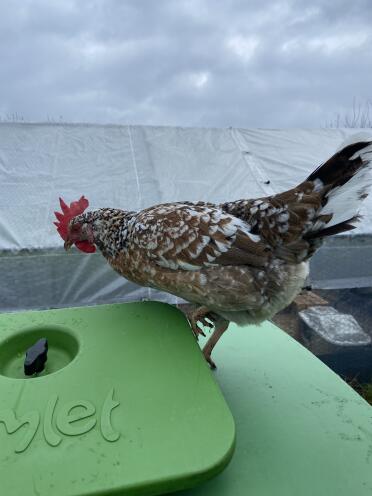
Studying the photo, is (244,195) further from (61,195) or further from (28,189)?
(28,189)

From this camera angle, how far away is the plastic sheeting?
3201 millimetres

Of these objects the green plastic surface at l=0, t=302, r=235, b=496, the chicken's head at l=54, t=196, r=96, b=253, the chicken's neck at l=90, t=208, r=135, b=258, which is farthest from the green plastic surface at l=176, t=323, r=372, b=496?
the chicken's head at l=54, t=196, r=96, b=253

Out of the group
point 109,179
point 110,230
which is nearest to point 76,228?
point 110,230

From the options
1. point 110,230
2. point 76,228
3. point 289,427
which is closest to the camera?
point 289,427

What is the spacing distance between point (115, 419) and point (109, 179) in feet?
10.3

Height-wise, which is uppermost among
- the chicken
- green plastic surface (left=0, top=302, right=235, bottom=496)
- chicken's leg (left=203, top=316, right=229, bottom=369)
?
the chicken

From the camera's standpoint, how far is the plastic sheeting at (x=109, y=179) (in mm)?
3201

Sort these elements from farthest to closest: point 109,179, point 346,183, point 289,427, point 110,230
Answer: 1. point 109,179
2. point 110,230
3. point 346,183
4. point 289,427

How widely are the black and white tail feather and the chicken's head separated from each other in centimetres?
113

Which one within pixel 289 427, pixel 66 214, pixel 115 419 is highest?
pixel 66 214

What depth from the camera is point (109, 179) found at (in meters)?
3.77

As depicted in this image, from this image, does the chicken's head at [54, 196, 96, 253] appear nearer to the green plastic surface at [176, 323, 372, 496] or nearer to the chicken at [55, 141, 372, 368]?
the chicken at [55, 141, 372, 368]

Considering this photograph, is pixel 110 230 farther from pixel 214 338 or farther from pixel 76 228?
pixel 214 338

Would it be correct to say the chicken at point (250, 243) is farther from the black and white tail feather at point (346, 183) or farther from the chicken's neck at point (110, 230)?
the chicken's neck at point (110, 230)
